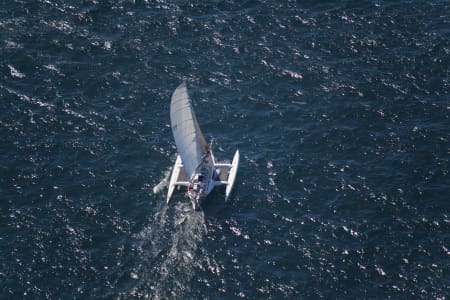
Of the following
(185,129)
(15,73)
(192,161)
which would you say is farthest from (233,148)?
(15,73)

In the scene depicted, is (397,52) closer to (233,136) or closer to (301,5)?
(301,5)

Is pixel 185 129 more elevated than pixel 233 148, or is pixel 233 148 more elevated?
pixel 185 129

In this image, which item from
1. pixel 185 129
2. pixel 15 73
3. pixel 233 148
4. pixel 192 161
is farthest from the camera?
pixel 15 73

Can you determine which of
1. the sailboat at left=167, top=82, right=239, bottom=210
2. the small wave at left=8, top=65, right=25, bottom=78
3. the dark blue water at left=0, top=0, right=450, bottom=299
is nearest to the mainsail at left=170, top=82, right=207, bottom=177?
the sailboat at left=167, top=82, right=239, bottom=210

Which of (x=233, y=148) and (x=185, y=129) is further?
(x=233, y=148)

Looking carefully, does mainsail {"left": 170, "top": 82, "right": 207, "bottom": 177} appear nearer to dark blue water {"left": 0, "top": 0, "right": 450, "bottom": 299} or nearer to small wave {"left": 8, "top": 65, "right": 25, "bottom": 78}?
dark blue water {"left": 0, "top": 0, "right": 450, "bottom": 299}

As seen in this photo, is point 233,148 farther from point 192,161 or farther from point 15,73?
point 15,73
